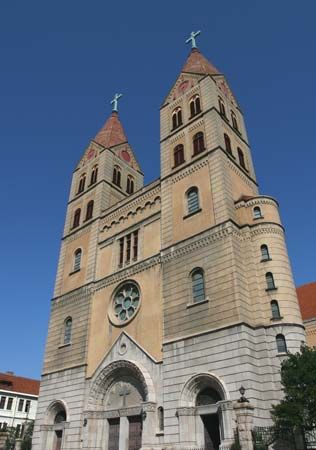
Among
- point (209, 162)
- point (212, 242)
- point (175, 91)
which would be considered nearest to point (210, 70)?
point (175, 91)

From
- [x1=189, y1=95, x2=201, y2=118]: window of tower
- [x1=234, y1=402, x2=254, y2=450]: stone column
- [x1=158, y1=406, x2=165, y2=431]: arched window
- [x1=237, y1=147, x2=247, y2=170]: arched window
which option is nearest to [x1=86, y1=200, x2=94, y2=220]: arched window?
[x1=189, y1=95, x2=201, y2=118]: window of tower

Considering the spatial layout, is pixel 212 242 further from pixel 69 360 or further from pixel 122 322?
pixel 69 360

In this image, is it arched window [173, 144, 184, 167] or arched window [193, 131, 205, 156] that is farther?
arched window [173, 144, 184, 167]

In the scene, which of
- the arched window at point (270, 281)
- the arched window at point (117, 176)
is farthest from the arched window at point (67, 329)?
the arched window at point (270, 281)

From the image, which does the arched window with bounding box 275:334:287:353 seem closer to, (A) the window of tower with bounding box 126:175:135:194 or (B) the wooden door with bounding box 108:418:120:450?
(B) the wooden door with bounding box 108:418:120:450

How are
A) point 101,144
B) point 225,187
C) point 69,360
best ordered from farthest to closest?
point 101,144 < point 69,360 < point 225,187

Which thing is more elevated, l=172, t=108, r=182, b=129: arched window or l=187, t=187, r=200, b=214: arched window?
l=172, t=108, r=182, b=129: arched window

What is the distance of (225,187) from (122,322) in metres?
11.2

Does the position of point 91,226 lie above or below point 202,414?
above

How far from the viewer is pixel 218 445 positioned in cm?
1970

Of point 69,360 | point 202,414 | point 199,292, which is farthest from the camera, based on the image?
point 69,360

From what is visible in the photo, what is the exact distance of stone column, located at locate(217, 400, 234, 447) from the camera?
18.0m

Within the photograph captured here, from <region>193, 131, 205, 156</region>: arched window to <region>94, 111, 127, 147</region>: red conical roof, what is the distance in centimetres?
1362

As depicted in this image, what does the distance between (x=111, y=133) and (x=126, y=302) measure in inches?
874
